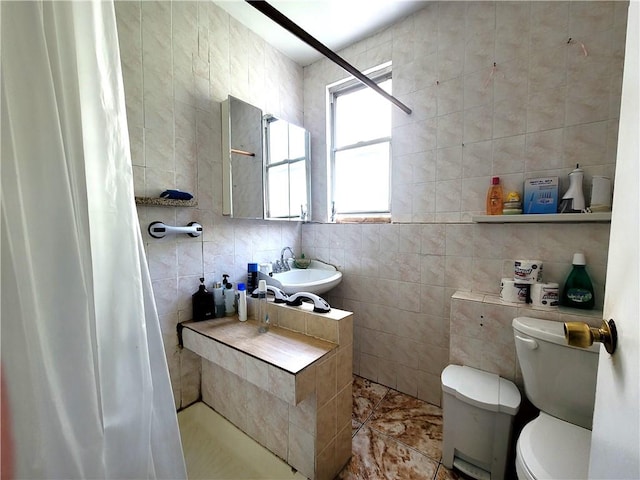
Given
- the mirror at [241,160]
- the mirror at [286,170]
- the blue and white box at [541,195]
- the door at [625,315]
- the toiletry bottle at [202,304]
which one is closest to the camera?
the door at [625,315]

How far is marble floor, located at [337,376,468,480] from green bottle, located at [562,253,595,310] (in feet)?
3.38

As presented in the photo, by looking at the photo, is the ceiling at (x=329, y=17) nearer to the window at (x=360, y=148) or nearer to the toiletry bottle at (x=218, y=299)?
the window at (x=360, y=148)

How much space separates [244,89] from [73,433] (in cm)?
202

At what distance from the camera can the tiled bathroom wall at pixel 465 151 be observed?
1.29 meters

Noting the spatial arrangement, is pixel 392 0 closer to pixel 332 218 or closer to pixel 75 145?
pixel 332 218

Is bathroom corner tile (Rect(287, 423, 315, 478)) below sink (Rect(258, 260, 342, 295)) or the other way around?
below

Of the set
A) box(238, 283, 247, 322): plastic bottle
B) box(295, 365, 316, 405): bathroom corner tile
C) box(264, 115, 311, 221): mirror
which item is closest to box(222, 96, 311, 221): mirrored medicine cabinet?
box(264, 115, 311, 221): mirror

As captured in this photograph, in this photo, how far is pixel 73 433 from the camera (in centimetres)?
52

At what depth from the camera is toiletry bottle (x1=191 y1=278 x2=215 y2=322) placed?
62.8 inches

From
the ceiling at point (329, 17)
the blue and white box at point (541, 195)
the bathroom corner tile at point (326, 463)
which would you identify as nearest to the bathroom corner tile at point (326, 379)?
the bathroom corner tile at point (326, 463)

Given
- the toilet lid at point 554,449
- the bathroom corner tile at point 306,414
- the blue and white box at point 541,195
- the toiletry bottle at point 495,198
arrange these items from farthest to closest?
the toiletry bottle at point 495,198, the blue and white box at point 541,195, the bathroom corner tile at point 306,414, the toilet lid at point 554,449

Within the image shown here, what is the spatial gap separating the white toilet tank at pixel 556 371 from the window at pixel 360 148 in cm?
120

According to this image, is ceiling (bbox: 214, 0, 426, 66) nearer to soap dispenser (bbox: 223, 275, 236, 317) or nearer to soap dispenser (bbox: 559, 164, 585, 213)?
soap dispenser (bbox: 559, 164, 585, 213)

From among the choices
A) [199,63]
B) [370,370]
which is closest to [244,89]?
[199,63]
